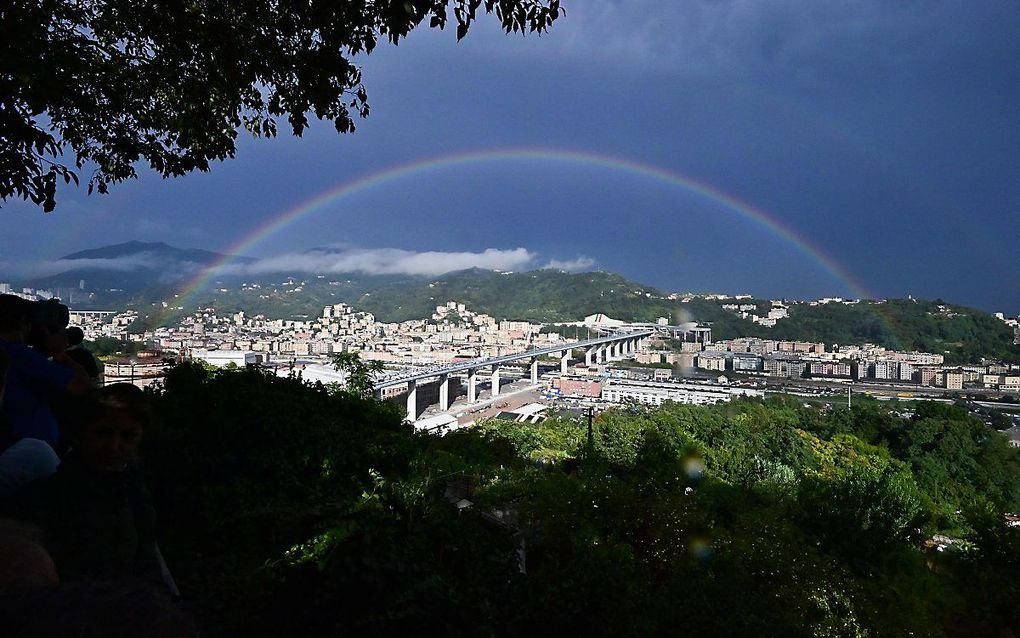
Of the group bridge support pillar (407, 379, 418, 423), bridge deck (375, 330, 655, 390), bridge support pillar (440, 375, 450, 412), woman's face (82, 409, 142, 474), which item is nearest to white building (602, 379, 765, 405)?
bridge deck (375, 330, 655, 390)

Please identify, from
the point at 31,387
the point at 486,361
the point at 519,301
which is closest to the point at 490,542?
the point at 31,387

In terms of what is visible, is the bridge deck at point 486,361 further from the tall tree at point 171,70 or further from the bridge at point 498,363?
the tall tree at point 171,70

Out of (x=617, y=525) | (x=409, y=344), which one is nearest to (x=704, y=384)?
(x=409, y=344)

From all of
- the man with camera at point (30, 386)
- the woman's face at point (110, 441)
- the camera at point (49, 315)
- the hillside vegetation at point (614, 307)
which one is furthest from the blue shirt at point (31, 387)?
the hillside vegetation at point (614, 307)

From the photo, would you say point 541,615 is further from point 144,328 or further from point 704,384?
point 704,384

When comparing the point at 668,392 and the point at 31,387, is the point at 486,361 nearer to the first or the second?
the point at 668,392

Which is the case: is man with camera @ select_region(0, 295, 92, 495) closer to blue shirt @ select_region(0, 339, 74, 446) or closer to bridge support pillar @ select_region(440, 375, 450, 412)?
blue shirt @ select_region(0, 339, 74, 446)
